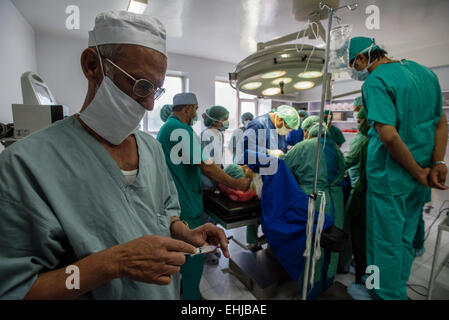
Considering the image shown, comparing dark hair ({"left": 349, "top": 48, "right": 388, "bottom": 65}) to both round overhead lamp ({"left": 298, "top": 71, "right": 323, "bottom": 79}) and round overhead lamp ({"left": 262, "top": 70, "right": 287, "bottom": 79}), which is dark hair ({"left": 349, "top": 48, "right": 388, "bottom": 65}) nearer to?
round overhead lamp ({"left": 298, "top": 71, "right": 323, "bottom": 79})

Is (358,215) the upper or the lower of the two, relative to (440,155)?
lower

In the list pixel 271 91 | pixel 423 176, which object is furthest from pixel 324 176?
pixel 271 91

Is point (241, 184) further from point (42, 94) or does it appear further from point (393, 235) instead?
point (42, 94)

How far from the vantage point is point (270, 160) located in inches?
56.5

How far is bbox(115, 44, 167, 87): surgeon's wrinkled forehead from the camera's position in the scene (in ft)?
2.01

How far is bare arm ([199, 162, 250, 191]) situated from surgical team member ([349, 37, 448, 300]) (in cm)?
85

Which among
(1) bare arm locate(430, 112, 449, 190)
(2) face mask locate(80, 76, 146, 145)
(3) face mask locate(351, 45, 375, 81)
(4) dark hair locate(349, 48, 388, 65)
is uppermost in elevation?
(4) dark hair locate(349, 48, 388, 65)

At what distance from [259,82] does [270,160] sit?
0.55 meters

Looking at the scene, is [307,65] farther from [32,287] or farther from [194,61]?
[194,61]

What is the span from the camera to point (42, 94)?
4.86ft

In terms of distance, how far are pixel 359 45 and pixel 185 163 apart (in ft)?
4.47

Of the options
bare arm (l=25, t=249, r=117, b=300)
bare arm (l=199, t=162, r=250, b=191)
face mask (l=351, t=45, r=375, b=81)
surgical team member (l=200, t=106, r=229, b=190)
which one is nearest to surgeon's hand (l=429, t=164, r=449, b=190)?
face mask (l=351, t=45, r=375, b=81)

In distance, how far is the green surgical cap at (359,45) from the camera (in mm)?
1316
